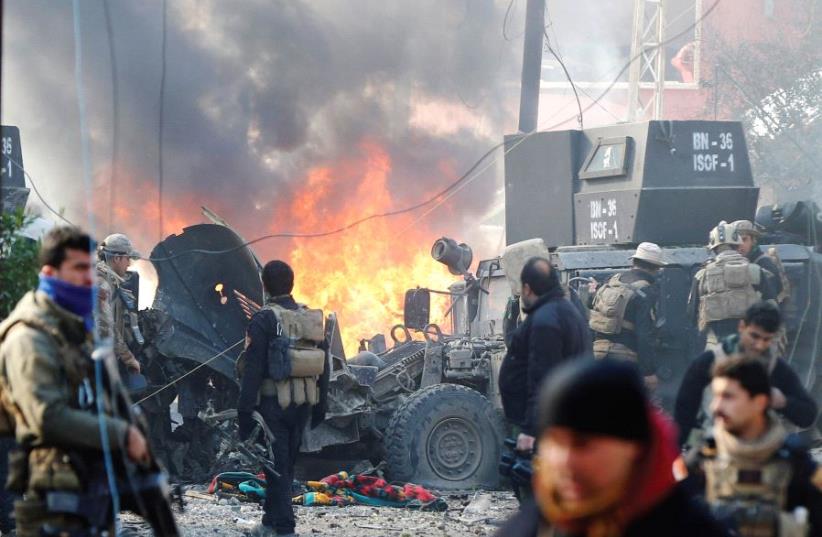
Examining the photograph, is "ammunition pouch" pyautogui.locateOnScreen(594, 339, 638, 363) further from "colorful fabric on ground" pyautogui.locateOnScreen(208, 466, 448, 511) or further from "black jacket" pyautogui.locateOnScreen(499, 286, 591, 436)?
"black jacket" pyautogui.locateOnScreen(499, 286, 591, 436)

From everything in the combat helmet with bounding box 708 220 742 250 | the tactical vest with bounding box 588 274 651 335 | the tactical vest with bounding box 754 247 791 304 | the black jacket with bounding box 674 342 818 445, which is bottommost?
the black jacket with bounding box 674 342 818 445

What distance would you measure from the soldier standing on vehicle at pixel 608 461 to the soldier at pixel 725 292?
24.0 feet

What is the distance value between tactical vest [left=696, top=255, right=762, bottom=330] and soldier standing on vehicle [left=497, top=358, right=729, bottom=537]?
24.0 feet

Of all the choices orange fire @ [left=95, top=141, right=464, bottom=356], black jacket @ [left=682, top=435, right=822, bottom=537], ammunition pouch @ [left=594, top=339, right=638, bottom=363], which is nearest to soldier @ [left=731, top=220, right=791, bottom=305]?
ammunition pouch @ [left=594, top=339, right=638, bottom=363]

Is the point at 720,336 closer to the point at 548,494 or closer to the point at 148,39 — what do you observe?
the point at 548,494

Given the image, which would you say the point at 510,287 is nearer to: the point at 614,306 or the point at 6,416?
the point at 614,306

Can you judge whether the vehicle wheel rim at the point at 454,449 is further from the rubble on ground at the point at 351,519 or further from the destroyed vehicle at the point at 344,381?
the rubble on ground at the point at 351,519

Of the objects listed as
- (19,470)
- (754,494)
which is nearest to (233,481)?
(19,470)

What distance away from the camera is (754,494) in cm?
465

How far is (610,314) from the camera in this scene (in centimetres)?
1025

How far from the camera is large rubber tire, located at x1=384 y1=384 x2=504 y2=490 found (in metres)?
10.7

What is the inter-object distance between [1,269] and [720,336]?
548cm

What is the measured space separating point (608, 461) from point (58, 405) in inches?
91.1

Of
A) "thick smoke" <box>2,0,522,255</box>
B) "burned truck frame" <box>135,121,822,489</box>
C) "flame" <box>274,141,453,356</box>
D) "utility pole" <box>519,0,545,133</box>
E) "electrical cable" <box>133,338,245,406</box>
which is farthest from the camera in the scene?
"thick smoke" <box>2,0,522,255</box>
